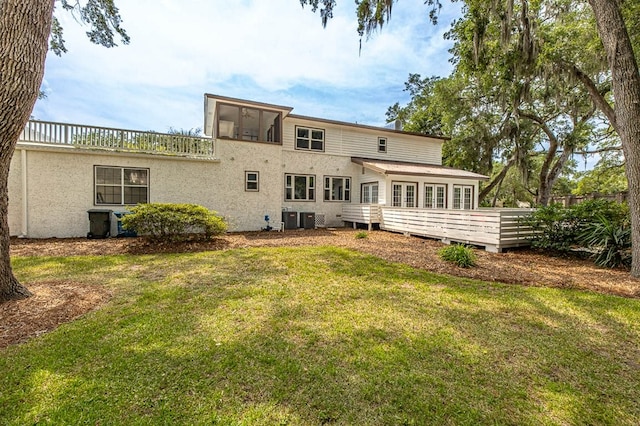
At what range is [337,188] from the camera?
16.7 m

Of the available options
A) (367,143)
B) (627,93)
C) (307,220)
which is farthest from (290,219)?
(627,93)

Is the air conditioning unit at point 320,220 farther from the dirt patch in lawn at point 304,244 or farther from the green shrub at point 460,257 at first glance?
the green shrub at point 460,257

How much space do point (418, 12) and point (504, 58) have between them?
11.6ft

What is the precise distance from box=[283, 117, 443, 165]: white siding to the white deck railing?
579 centimetres

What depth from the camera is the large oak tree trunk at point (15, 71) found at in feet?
11.3

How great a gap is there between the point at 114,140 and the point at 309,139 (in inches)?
356

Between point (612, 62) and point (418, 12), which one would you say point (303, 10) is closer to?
point (418, 12)

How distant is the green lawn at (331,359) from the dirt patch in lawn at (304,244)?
44 cm

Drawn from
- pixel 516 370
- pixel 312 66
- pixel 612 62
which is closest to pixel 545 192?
pixel 612 62

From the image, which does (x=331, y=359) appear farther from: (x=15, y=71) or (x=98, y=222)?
(x=98, y=222)

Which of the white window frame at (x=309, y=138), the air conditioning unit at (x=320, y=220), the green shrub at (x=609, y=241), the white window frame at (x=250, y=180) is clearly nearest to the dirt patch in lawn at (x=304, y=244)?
the green shrub at (x=609, y=241)

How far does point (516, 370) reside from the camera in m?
2.70

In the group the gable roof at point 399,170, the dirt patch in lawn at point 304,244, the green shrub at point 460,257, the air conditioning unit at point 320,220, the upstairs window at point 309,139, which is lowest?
the dirt patch in lawn at point 304,244

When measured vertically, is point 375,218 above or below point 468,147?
below
